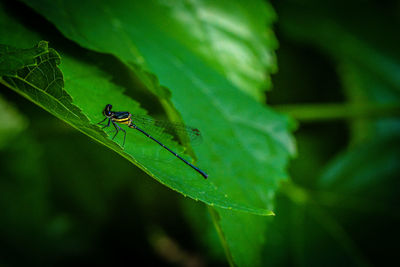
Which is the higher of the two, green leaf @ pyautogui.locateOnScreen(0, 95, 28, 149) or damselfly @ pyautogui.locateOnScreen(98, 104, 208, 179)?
green leaf @ pyautogui.locateOnScreen(0, 95, 28, 149)

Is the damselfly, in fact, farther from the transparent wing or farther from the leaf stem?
the leaf stem

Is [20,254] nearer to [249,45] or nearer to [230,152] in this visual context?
[230,152]

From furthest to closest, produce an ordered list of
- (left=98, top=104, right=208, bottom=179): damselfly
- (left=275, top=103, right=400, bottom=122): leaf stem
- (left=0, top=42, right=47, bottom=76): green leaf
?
1. (left=275, top=103, right=400, bottom=122): leaf stem
2. (left=98, top=104, right=208, bottom=179): damselfly
3. (left=0, top=42, right=47, bottom=76): green leaf

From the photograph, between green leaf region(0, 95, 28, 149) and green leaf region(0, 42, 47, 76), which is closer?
green leaf region(0, 42, 47, 76)

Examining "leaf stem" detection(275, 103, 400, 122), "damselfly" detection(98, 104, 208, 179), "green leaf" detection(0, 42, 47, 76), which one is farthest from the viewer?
"leaf stem" detection(275, 103, 400, 122)

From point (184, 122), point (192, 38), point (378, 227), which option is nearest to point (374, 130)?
point (378, 227)

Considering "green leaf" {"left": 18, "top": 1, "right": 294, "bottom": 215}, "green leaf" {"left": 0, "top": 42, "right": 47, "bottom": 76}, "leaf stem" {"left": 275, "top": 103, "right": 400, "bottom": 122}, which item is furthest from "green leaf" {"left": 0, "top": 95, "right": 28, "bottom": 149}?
"leaf stem" {"left": 275, "top": 103, "right": 400, "bottom": 122}

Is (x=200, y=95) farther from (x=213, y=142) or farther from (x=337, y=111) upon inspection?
(x=337, y=111)
